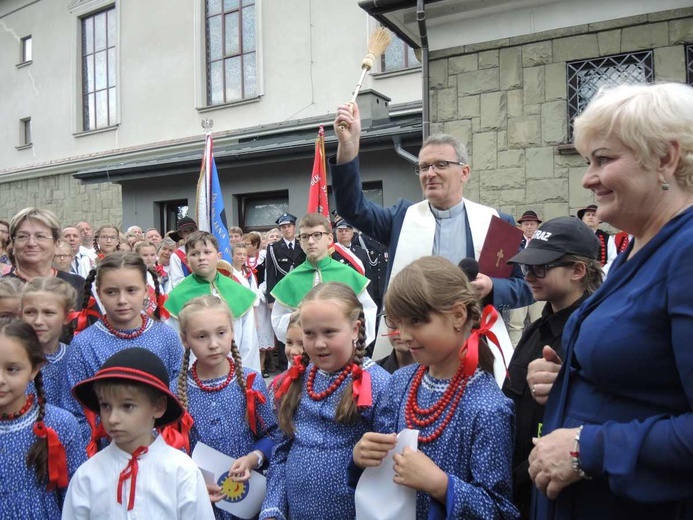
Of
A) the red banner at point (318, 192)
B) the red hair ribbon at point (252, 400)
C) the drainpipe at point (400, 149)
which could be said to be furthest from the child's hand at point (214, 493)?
the drainpipe at point (400, 149)

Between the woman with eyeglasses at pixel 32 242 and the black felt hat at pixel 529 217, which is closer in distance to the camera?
the woman with eyeglasses at pixel 32 242

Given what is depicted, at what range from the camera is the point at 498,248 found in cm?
297

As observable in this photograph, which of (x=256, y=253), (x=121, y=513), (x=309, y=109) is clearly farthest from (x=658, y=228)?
(x=309, y=109)

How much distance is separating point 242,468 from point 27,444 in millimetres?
824

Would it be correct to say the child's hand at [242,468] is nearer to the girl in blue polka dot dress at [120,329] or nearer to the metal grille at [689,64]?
the girl in blue polka dot dress at [120,329]

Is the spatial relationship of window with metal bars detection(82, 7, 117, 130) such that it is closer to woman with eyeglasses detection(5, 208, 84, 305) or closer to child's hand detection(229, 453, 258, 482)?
woman with eyeglasses detection(5, 208, 84, 305)

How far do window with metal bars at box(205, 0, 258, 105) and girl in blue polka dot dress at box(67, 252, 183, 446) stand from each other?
12.2 metres

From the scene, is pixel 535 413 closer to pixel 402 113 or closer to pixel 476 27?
pixel 476 27

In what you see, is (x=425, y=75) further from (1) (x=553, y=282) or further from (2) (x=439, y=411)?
(2) (x=439, y=411)

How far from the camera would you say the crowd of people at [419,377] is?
1446 millimetres

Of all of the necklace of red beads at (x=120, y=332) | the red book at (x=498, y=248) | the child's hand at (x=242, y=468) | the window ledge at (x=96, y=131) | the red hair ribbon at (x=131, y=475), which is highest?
the window ledge at (x=96, y=131)


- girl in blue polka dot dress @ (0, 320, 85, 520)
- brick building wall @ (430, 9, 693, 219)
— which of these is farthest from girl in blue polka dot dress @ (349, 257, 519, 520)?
brick building wall @ (430, 9, 693, 219)

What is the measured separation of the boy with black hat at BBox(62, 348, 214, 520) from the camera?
2.17 metres

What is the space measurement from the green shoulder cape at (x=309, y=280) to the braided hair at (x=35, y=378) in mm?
2793
